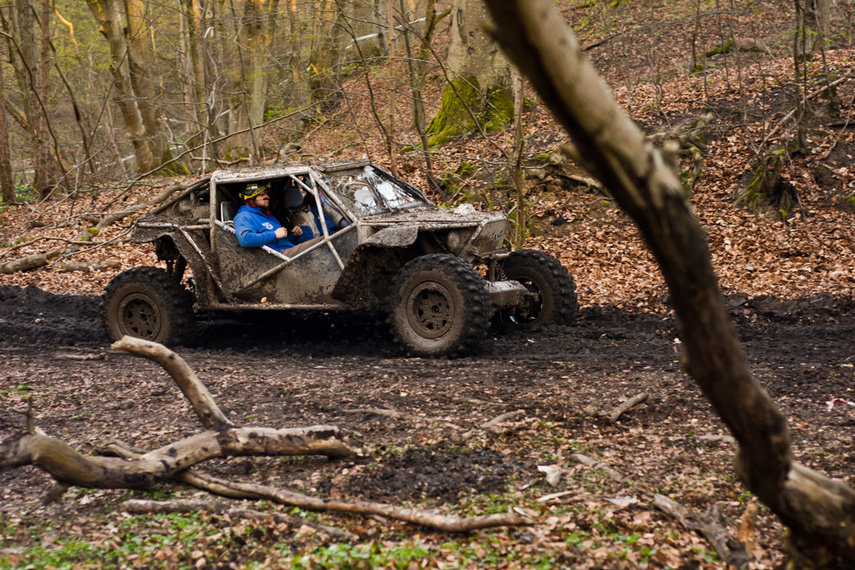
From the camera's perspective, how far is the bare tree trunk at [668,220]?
171 cm

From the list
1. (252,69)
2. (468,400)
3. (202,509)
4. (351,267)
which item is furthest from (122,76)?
(202,509)

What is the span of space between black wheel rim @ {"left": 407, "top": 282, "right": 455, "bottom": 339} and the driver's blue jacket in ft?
4.88

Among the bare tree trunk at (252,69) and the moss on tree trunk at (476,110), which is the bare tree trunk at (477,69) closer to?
the moss on tree trunk at (476,110)

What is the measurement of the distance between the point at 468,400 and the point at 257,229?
3.17m

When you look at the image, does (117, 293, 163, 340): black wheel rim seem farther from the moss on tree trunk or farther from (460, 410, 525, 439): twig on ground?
the moss on tree trunk

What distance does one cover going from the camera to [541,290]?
7734mm

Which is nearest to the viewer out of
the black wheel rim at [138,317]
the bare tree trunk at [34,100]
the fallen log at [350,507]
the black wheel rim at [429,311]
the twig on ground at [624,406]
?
the fallen log at [350,507]

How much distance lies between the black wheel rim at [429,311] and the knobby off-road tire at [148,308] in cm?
251

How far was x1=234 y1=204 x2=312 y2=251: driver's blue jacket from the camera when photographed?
7.21m

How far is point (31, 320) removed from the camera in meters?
8.96

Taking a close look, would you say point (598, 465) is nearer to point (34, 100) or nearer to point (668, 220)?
point (668, 220)


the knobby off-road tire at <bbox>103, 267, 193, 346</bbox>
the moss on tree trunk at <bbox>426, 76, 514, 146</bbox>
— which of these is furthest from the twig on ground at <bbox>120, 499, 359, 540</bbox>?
the moss on tree trunk at <bbox>426, 76, 514, 146</bbox>

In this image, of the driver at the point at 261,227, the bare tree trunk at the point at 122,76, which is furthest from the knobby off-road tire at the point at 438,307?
the bare tree trunk at the point at 122,76

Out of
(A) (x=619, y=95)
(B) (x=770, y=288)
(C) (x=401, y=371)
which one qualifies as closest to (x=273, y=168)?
(C) (x=401, y=371)
